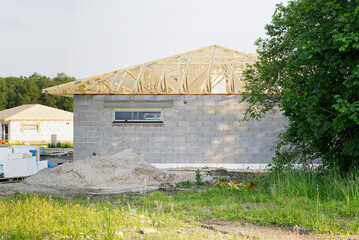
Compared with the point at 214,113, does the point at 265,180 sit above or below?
below

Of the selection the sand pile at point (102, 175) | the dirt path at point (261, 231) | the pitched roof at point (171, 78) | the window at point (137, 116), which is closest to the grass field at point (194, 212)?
the dirt path at point (261, 231)

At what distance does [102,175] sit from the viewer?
39.8 feet

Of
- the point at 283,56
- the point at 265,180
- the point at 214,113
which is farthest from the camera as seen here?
the point at 214,113

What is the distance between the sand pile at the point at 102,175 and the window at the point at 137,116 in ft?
8.54

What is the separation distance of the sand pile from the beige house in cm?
2019

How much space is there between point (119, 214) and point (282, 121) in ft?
33.7

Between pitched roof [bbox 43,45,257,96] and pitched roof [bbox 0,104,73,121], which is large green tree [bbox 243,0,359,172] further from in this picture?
pitched roof [bbox 0,104,73,121]

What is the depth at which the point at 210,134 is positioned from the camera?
15.4 metres

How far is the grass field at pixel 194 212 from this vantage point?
18.0 ft

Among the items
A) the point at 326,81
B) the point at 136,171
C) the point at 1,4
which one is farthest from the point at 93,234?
the point at 1,4

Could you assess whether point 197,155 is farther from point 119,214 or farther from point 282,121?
point 119,214

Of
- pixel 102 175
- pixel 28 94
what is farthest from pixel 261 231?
pixel 28 94

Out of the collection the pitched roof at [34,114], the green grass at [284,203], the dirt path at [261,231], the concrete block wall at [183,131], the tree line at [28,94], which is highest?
the tree line at [28,94]

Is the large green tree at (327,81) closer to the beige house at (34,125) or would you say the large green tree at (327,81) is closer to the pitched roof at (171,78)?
the pitched roof at (171,78)
